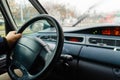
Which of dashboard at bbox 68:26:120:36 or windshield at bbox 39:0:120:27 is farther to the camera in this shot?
windshield at bbox 39:0:120:27

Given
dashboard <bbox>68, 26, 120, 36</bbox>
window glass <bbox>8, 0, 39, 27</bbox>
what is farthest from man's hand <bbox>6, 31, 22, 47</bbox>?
window glass <bbox>8, 0, 39, 27</bbox>

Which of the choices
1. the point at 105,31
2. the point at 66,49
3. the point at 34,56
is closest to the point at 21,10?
the point at 66,49

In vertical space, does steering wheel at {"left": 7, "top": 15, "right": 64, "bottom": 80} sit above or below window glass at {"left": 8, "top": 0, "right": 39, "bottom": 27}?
below

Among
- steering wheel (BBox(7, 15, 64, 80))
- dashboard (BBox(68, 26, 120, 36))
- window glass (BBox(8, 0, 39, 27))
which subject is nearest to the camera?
steering wheel (BBox(7, 15, 64, 80))

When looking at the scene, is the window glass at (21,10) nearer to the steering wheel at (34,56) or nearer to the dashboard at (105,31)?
the dashboard at (105,31)

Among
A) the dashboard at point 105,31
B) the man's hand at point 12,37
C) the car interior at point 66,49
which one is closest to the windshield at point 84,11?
the car interior at point 66,49

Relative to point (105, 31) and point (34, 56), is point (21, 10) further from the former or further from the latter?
point (34, 56)

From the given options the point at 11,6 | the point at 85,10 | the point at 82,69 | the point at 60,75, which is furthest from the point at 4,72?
the point at 11,6

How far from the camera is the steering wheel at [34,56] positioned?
1.14 m

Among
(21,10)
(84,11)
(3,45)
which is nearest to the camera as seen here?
(3,45)

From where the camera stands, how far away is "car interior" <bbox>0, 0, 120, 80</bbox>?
1.24 metres

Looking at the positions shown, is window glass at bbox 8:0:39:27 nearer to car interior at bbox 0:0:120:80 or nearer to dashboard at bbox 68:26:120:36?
car interior at bbox 0:0:120:80

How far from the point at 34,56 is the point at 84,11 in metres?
1.04

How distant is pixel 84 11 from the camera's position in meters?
2.14
